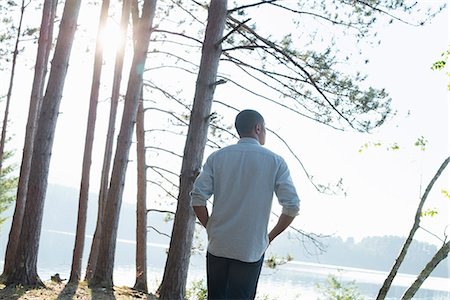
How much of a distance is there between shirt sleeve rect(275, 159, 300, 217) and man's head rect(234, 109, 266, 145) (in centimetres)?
21

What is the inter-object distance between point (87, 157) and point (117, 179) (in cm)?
174

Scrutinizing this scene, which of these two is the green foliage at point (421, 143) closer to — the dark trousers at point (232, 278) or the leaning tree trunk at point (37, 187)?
the leaning tree trunk at point (37, 187)

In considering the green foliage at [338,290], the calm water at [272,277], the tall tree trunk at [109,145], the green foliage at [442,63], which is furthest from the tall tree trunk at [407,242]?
the tall tree trunk at [109,145]

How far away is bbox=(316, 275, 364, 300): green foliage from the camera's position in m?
12.0

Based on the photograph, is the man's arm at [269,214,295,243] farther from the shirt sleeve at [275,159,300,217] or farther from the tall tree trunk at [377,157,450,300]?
the tall tree trunk at [377,157,450,300]

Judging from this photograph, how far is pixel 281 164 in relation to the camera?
2973 millimetres

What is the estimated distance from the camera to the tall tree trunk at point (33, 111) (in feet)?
28.1

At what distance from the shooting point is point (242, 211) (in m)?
2.94

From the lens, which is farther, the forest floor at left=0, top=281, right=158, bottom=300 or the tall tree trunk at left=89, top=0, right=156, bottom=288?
the tall tree trunk at left=89, top=0, right=156, bottom=288

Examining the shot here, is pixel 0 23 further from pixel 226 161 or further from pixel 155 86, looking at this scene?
pixel 226 161

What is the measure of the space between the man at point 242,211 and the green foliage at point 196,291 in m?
7.41

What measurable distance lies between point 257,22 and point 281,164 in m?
4.79

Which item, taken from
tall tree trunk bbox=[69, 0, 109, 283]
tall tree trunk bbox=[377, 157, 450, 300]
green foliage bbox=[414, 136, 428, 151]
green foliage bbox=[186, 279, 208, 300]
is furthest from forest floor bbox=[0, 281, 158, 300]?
green foliage bbox=[414, 136, 428, 151]

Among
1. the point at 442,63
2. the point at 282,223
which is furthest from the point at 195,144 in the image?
the point at 442,63
